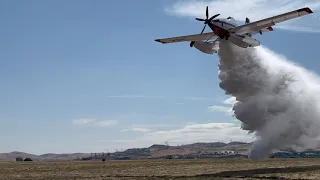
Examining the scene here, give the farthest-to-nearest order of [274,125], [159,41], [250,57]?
[159,41], [250,57], [274,125]

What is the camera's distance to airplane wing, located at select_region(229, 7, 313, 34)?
4736cm

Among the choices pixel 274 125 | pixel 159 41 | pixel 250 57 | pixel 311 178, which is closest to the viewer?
pixel 311 178

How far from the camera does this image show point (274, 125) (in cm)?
5078

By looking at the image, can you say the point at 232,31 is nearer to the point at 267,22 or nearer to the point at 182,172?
the point at 267,22

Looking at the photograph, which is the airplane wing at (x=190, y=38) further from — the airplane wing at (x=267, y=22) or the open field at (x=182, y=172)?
the open field at (x=182, y=172)

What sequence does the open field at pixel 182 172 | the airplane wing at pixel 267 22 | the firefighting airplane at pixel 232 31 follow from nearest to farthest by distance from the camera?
1. the open field at pixel 182 172
2. the airplane wing at pixel 267 22
3. the firefighting airplane at pixel 232 31

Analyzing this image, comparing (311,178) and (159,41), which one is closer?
(311,178)

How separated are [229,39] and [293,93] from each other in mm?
10851

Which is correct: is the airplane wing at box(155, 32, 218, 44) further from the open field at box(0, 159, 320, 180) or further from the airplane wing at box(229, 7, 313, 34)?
the open field at box(0, 159, 320, 180)

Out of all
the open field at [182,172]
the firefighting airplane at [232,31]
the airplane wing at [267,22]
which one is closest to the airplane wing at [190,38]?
the firefighting airplane at [232,31]

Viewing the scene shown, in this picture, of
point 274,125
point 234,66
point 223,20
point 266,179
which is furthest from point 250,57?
point 266,179

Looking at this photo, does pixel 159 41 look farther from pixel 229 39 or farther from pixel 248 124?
pixel 248 124

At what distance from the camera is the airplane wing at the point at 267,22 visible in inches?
1864

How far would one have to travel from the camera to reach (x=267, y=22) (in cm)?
5197
